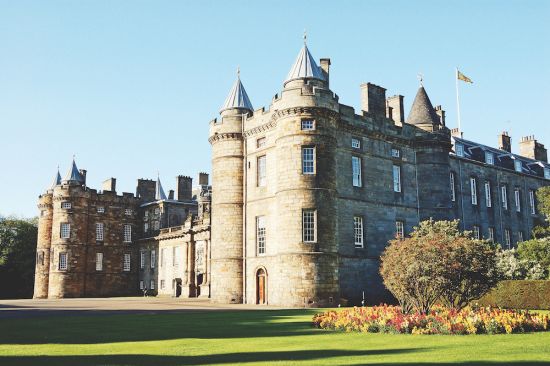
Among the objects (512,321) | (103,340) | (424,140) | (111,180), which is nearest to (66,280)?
(111,180)

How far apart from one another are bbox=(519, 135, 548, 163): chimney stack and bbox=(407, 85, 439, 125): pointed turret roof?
78.2ft

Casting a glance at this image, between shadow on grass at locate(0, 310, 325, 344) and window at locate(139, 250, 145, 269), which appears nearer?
shadow on grass at locate(0, 310, 325, 344)

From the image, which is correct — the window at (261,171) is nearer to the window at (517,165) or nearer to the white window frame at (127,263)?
the window at (517,165)

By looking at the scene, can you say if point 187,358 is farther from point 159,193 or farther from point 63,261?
point 159,193

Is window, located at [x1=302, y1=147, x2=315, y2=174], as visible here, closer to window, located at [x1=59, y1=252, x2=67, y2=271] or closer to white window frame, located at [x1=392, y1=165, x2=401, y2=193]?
white window frame, located at [x1=392, y1=165, x2=401, y2=193]

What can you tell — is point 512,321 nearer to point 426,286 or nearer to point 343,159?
point 426,286

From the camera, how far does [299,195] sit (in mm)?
32562

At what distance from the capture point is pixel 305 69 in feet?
114

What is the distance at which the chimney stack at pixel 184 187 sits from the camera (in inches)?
2479

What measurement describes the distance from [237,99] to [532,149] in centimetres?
3631

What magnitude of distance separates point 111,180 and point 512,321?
181 ft

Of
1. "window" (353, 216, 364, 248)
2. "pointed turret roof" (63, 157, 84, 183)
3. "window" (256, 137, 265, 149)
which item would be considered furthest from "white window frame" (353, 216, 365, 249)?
"pointed turret roof" (63, 157, 84, 183)

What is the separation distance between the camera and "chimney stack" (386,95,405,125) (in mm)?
41122

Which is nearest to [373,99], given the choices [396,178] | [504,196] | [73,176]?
[396,178]
